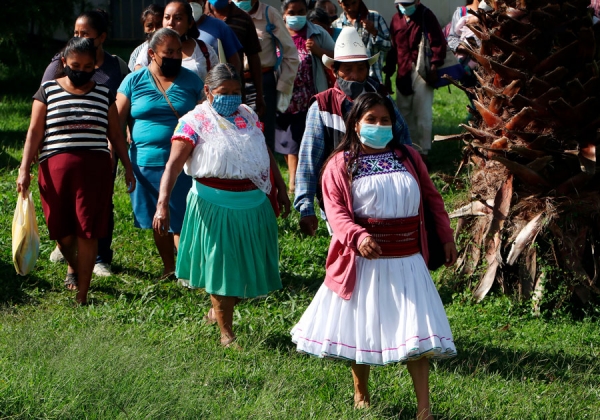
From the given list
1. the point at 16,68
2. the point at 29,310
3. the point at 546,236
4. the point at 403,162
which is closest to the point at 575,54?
the point at 546,236

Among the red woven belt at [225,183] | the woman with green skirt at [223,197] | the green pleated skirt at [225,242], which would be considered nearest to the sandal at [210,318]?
the woman with green skirt at [223,197]

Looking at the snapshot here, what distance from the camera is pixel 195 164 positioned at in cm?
597

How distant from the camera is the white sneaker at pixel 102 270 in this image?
7.67 meters

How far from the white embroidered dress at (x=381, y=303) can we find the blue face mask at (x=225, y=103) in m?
1.23

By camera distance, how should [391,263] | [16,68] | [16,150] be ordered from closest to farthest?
1. [391,263]
2. [16,150]
3. [16,68]

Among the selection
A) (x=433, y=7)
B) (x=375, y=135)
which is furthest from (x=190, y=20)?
(x=433, y=7)

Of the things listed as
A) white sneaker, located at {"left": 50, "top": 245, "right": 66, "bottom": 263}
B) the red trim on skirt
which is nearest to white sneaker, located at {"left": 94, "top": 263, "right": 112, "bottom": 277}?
white sneaker, located at {"left": 50, "top": 245, "right": 66, "bottom": 263}

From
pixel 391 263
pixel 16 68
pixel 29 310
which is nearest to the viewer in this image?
pixel 391 263

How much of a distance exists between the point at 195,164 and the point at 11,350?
5.17 ft

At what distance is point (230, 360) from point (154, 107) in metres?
2.21

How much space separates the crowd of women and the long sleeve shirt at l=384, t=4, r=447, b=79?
2.46 meters

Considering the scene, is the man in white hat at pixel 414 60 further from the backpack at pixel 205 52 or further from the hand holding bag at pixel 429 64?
the backpack at pixel 205 52

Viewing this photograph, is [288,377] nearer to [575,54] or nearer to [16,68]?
[575,54]

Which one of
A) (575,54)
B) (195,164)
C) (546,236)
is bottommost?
(546,236)
